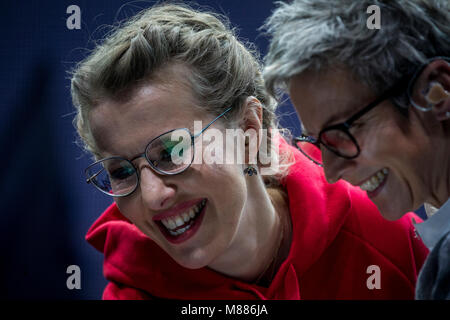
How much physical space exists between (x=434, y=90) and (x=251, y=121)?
0.43 m

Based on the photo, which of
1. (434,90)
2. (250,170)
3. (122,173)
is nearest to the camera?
(434,90)

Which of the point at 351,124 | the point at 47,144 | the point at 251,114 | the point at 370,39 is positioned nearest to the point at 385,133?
the point at 351,124

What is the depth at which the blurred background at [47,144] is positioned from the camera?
1192 millimetres

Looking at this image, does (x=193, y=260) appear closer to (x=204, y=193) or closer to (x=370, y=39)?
(x=204, y=193)

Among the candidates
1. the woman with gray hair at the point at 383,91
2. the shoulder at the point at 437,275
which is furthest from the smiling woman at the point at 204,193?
the shoulder at the point at 437,275

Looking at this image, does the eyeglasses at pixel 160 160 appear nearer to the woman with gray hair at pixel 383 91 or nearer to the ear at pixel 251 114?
the ear at pixel 251 114

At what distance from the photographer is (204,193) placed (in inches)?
41.4

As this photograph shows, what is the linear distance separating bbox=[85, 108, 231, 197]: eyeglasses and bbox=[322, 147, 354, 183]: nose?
265 millimetres

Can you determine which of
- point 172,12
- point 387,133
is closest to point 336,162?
point 387,133

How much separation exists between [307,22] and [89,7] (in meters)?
0.60

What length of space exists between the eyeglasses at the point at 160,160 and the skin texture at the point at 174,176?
0.01 m

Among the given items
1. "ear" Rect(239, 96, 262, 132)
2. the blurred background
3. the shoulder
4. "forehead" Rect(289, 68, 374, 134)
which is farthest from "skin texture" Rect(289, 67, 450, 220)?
the blurred background

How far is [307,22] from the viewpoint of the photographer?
2.75 feet

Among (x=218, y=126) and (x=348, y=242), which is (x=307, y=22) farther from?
(x=348, y=242)
